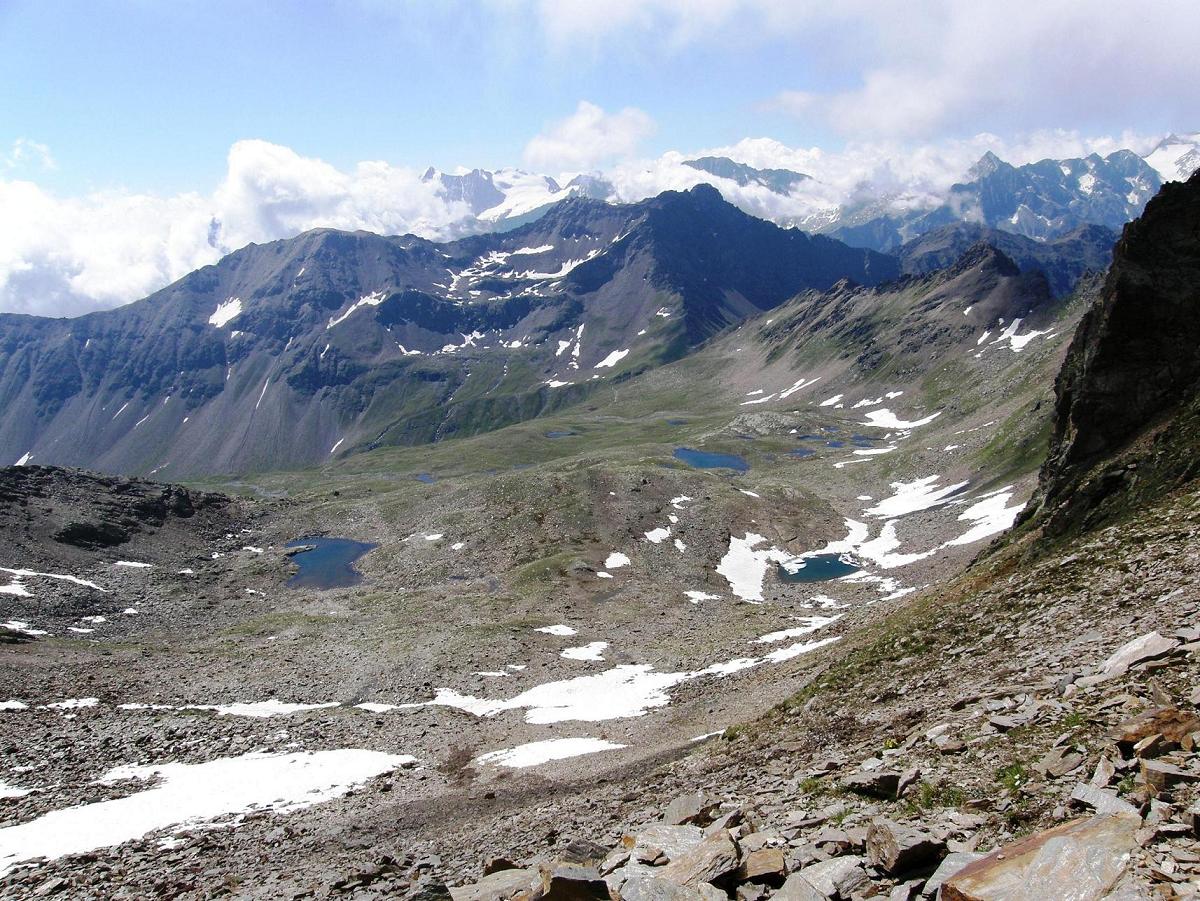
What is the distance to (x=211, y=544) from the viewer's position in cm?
12875

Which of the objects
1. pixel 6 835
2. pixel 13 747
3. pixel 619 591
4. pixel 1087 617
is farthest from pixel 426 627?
pixel 1087 617

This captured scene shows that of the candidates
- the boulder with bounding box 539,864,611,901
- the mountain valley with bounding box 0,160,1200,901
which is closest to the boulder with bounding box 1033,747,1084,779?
the mountain valley with bounding box 0,160,1200,901

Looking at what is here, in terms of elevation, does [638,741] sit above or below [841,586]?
above

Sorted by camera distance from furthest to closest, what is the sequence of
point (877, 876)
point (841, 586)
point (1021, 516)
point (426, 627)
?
point (841, 586) → point (426, 627) → point (1021, 516) → point (877, 876)

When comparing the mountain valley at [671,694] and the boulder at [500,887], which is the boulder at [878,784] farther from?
the boulder at [500,887]

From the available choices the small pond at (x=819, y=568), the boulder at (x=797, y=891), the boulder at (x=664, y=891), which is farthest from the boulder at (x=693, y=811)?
the small pond at (x=819, y=568)

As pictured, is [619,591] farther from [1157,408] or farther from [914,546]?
[1157,408]

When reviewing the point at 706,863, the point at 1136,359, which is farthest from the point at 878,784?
the point at 1136,359

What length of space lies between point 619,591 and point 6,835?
62.2 m

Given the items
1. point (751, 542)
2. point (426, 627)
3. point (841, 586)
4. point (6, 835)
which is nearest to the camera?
point (6, 835)

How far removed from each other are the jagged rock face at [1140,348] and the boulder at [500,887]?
3359cm

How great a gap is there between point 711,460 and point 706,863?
174722mm

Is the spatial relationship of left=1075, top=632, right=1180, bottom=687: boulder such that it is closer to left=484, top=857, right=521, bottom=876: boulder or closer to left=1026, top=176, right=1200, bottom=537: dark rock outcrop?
left=484, top=857, right=521, bottom=876: boulder

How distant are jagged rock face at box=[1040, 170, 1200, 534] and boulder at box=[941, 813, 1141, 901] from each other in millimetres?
31694
